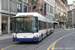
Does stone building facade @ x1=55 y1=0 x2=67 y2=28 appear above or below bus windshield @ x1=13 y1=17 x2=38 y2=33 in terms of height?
above

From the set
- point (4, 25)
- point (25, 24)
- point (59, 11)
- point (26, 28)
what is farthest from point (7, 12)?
point (59, 11)

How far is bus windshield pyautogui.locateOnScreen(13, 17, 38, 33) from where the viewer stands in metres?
12.3

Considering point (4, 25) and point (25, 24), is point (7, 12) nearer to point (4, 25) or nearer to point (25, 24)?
point (4, 25)

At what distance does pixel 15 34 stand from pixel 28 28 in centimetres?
128

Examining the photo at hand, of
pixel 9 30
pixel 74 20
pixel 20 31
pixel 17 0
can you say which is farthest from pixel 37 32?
pixel 74 20

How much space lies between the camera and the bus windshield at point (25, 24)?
1231cm

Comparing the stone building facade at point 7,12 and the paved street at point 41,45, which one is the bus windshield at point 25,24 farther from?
the stone building facade at point 7,12

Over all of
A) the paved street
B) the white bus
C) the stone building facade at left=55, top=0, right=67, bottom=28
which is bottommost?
the paved street

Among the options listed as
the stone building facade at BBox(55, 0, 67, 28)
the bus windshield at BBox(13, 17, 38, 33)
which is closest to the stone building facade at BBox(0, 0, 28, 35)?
the bus windshield at BBox(13, 17, 38, 33)

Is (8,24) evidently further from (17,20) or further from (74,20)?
(74,20)

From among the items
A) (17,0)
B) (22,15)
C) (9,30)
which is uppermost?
(17,0)

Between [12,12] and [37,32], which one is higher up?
[12,12]

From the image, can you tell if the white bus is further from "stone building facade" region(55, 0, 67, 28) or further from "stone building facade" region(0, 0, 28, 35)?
"stone building facade" region(55, 0, 67, 28)

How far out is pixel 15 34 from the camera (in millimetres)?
12398
